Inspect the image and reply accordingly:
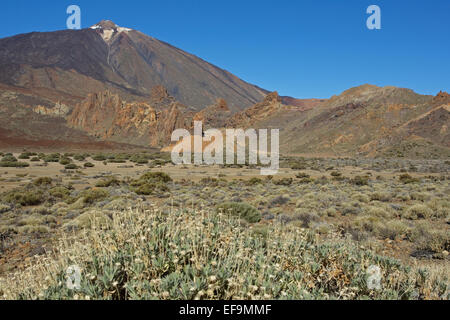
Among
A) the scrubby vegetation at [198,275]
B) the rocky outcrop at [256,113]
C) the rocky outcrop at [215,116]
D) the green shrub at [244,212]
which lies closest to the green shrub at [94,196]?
the green shrub at [244,212]

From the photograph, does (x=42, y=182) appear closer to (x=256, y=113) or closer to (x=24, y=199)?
(x=24, y=199)

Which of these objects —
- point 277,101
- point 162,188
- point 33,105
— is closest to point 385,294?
point 162,188

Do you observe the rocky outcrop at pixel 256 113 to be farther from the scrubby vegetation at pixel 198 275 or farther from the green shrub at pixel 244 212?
the scrubby vegetation at pixel 198 275

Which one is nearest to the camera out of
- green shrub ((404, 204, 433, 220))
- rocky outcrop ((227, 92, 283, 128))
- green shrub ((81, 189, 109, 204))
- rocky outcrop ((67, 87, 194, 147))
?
green shrub ((404, 204, 433, 220))

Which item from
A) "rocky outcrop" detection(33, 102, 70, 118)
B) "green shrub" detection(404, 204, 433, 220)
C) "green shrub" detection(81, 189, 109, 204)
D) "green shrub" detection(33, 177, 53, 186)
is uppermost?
"rocky outcrop" detection(33, 102, 70, 118)

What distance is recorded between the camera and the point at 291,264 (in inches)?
149

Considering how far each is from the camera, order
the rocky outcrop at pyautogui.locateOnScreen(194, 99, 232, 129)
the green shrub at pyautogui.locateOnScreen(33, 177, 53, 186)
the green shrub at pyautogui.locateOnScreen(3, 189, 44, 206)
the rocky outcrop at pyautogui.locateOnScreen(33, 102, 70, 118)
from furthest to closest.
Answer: the rocky outcrop at pyautogui.locateOnScreen(33, 102, 70, 118) < the rocky outcrop at pyautogui.locateOnScreen(194, 99, 232, 129) < the green shrub at pyautogui.locateOnScreen(33, 177, 53, 186) < the green shrub at pyautogui.locateOnScreen(3, 189, 44, 206)

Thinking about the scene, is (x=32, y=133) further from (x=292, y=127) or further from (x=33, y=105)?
(x=292, y=127)

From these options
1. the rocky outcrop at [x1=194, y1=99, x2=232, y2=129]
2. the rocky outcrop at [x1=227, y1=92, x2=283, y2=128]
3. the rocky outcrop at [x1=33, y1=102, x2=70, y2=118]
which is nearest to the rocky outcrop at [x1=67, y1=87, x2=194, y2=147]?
the rocky outcrop at [x1=194, y1=99, x2=232, y2=129]

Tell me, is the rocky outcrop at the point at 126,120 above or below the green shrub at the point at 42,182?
above

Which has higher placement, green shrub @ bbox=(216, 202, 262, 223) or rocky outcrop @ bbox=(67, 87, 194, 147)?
rocky outcrop @ bbox=(67, 87, 194, 147)

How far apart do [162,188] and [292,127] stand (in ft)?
244

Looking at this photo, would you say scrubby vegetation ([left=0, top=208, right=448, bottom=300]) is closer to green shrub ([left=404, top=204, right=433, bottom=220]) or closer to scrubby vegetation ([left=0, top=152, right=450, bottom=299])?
scrubby vegetation ([left=0, top=152, right=450, bottom=299])

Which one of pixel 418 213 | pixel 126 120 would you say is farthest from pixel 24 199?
pixel 126 120
